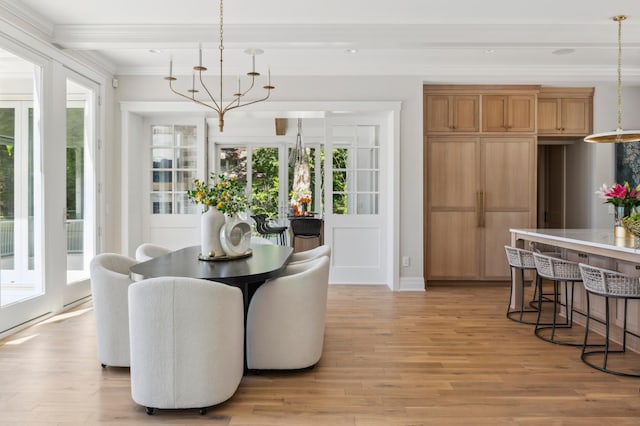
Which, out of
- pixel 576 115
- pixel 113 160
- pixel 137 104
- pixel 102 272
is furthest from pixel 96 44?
pixel 576 115

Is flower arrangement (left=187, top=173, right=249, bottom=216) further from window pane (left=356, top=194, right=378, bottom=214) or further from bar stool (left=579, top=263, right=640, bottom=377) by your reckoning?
window pane (left=356, top=194, right=378, bottom=214)

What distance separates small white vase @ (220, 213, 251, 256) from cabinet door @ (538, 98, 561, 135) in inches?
184

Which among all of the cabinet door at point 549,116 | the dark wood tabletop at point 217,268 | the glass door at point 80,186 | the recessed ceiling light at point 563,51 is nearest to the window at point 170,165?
the glass door at point 80,186

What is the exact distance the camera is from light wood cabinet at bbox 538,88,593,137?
6.05 meters

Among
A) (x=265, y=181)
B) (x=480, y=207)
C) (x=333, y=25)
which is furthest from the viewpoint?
(x=265, y=181)

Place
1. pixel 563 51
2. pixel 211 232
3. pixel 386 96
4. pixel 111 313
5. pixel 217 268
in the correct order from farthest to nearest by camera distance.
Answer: pixel 386 96 → pixel 563 51 → pixel 211 232 → pixel 111 313 → pixel 217 268

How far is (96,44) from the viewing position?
444 centimetres

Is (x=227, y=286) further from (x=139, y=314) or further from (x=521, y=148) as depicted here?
(x=521, y=148)

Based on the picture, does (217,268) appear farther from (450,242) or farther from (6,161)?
(450,242)

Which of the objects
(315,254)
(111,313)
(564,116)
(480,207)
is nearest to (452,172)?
(480,207)

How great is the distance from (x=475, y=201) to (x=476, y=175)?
1.11 ft

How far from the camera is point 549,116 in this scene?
6062mm

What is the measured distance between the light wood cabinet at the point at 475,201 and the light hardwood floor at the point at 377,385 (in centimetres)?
186

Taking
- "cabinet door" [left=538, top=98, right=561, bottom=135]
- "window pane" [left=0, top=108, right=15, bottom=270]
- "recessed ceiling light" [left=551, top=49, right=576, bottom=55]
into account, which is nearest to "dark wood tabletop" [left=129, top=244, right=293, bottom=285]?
"window pane" [left=0, top=108, right=15, bottom=270]
